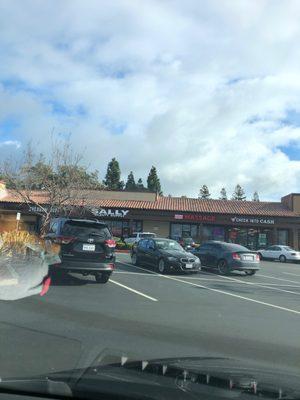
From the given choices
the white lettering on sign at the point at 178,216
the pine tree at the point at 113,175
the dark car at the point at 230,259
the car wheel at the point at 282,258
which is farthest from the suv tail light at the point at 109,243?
the pine tree at the point at 113,175

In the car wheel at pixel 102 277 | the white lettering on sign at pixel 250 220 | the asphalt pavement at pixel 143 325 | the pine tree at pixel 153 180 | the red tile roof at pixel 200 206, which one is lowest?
the asphalt pavement at pixel 143 325

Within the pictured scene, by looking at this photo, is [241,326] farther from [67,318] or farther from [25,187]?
[25,187]

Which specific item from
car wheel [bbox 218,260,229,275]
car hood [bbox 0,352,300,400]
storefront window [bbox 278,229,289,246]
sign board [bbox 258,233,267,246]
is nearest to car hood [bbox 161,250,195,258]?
car wheel [bbox 218,260,229,275]

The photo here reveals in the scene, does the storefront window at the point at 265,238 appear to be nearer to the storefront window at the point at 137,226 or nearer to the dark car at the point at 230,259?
the storefront window at the point at 137,226

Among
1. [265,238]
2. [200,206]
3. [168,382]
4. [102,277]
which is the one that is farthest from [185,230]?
[168,382]

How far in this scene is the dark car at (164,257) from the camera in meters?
18.7

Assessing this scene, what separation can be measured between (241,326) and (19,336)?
→ 394 cm

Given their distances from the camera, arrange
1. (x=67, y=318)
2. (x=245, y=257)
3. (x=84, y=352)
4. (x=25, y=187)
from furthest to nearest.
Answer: (x=25, y=187), (x=245, y=257), (x=67, y=318), (x=84, y=352)

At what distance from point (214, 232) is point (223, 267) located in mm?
27461

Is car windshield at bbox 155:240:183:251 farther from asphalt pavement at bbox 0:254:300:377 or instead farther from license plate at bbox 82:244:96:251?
license plate at bbox 82:244:96:251

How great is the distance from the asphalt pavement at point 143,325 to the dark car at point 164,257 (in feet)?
12.7

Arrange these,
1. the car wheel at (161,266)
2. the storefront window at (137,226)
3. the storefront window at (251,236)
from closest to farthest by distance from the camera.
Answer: the car wheel at (161,266)
the storefront window at (137,226)
the storefront window at (251,236)

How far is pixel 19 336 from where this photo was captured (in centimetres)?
744

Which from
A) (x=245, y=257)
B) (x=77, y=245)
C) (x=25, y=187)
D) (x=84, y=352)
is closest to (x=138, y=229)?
(x=25, y=187)
